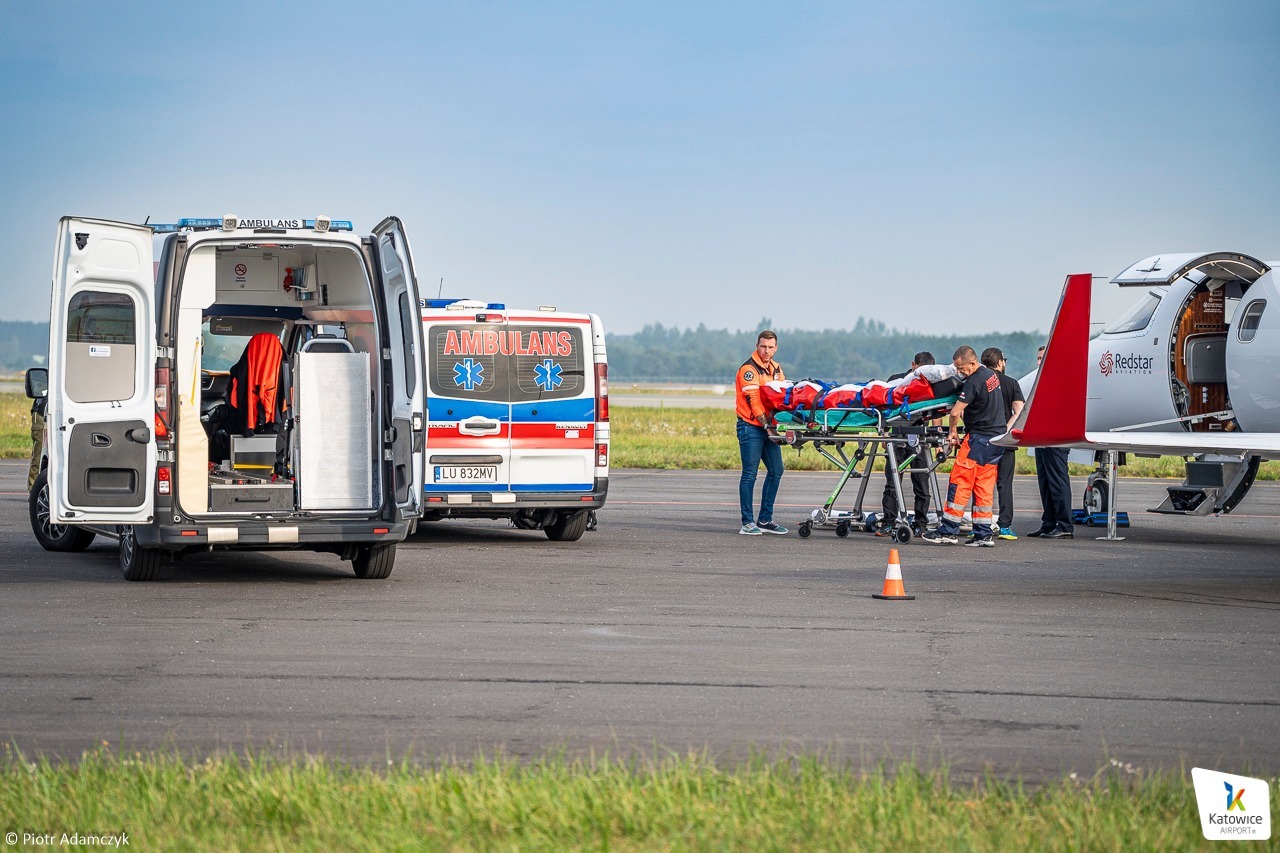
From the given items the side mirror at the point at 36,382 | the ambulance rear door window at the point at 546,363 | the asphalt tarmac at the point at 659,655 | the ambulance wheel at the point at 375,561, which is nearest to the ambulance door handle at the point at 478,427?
the ambulance rear door window at the point at 546,363

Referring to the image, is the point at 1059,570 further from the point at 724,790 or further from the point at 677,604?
the point at 724,790

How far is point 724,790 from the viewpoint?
17.8 feet

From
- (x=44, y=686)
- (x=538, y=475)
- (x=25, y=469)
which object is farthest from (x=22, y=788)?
(x=25, y=469)

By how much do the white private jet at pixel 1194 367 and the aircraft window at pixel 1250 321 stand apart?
0.01 metres

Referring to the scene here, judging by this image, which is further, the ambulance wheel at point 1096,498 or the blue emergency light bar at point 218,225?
the ambulance wheel at point 1096,498

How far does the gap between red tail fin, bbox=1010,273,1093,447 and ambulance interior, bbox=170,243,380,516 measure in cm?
524

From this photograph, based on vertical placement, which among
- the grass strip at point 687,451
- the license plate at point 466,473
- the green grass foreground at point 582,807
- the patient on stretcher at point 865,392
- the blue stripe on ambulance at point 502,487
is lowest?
the grass strip at point 687,451

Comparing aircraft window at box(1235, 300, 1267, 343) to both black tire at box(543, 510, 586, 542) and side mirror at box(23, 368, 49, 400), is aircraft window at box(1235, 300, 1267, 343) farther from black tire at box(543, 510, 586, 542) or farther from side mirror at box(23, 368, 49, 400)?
side mirror at box(23, 368, 49, 400)

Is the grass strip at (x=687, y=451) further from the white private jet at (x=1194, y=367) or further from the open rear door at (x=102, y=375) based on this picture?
the open rear door at (x=102, y=375)

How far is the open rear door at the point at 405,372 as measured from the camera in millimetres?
11555

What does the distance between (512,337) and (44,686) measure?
784 cm

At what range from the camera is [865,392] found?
51.2 feet

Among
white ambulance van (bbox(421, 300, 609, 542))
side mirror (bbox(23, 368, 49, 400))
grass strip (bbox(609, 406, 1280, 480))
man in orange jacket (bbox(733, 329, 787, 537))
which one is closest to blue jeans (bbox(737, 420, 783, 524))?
man in orange jacket (bbox(733, 329, 787, 537))

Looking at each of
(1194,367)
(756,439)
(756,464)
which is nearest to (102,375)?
(756,439)
